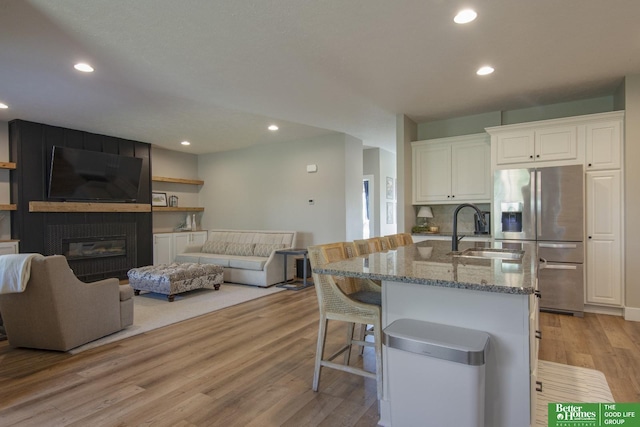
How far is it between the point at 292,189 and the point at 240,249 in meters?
1.53

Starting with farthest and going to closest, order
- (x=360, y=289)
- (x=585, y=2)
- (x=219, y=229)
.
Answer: (x=219, y=229), (x=360, y=289), (x=585, y=2)

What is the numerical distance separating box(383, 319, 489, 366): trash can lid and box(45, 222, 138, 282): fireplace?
19.9 feet

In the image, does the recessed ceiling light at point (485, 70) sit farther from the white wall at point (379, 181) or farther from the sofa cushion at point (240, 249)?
the sofa cushion at point (240, 249)

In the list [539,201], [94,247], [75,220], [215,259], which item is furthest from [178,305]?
[539,201]

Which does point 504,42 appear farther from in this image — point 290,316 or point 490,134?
point 290,316

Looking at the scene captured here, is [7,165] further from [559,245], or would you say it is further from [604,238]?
[604,238]

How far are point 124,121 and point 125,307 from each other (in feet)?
10.3

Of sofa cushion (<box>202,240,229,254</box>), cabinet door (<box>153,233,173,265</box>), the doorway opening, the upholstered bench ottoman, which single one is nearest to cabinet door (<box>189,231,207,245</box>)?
cabinet door (<box>153,233,173,265</box>)

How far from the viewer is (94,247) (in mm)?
6145

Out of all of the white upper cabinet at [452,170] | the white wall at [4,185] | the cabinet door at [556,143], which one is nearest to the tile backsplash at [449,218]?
the white upper cabinet at [452,170]

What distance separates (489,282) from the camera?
1413 millimetres

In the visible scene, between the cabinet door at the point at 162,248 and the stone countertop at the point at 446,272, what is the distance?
19.6ft

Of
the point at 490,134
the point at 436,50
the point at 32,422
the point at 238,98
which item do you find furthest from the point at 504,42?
the point at 32,422

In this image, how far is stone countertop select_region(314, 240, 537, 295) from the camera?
1396 mm
